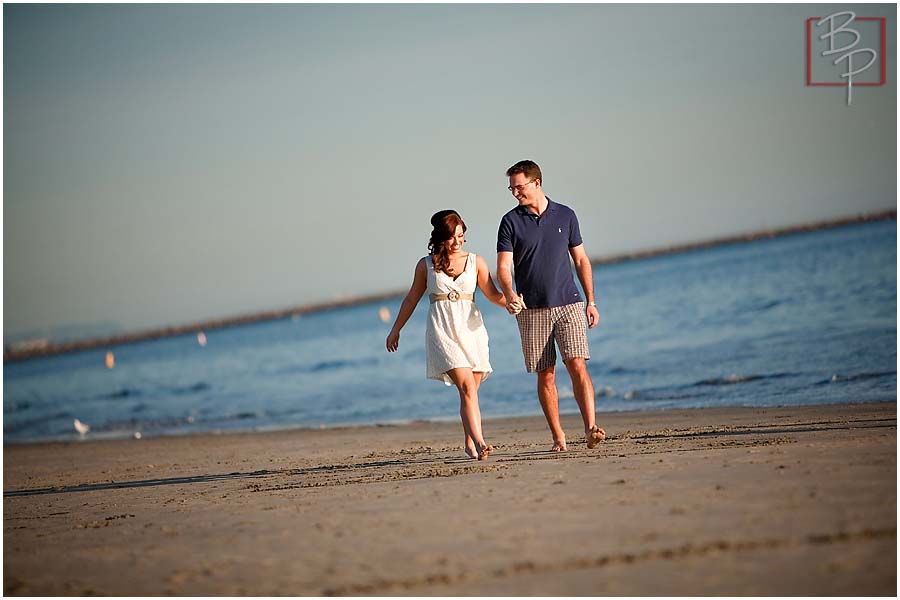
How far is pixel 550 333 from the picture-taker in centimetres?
702

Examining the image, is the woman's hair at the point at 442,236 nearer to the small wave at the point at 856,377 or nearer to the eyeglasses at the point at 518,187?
the eyeglasses at the point at 518,187

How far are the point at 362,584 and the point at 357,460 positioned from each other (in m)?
4.96

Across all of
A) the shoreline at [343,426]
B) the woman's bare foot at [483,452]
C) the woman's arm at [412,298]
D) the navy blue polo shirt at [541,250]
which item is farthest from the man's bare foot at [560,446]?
the shoreline at [343,426]

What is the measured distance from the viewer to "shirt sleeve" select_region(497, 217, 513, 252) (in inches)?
271

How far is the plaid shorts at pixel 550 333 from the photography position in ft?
22.7

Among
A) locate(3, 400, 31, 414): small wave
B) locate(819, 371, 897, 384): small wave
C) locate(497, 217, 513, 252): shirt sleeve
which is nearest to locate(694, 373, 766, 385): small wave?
locate(819, 371, 897, 384): small wave

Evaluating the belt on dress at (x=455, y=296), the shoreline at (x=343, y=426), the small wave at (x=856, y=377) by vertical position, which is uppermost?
the belt on dress at (x=455, y=296)

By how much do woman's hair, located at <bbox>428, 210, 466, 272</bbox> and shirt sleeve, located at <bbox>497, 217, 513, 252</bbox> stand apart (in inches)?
12.5

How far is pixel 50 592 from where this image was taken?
13.4ft

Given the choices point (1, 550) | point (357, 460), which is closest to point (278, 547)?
point (1, 550)

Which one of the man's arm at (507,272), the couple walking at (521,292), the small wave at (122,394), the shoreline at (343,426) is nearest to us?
the man's arm at (507,272)

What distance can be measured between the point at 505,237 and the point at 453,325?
720 mm

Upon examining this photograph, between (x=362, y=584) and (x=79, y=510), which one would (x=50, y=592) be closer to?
(x=362, y=584)

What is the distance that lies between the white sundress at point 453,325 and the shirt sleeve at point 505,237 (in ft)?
0.73
